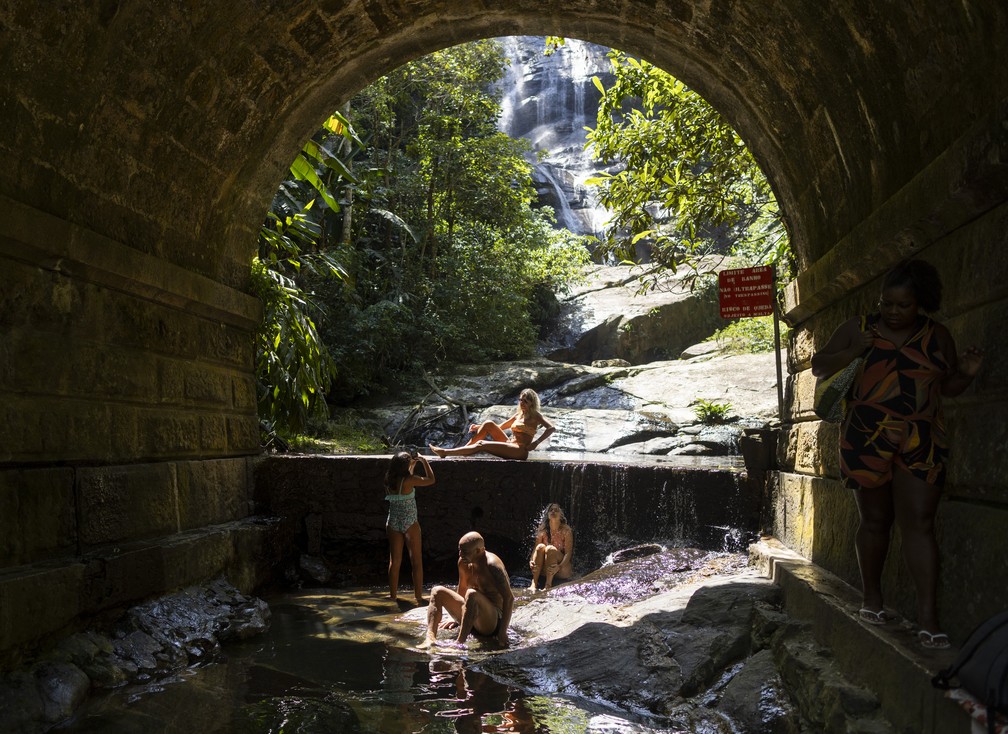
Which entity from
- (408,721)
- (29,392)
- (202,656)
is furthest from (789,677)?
(29,392)

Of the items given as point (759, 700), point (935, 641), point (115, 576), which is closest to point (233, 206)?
point (115, 576)

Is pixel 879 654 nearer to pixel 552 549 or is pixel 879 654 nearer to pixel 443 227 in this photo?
pixel 552 549

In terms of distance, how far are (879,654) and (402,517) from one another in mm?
5435

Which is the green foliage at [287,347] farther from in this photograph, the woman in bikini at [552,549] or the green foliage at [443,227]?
the green foliage at [443,227]

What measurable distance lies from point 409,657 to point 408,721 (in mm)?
1560

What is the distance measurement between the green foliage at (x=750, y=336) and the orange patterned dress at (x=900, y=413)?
15161 millimetres

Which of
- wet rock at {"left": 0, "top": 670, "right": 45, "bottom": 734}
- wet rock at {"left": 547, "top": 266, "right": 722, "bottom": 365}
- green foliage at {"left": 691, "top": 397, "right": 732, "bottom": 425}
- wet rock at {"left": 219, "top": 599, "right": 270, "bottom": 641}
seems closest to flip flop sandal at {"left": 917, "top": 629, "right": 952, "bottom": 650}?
wet rock at {"left": 0, "top": 670, "right": 45, "bottom": 734}

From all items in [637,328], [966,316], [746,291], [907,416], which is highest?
[637,328]

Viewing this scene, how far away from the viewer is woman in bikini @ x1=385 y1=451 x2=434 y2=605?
8469mm

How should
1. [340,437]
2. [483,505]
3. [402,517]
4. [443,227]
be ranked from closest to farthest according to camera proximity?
[402,517] → [483,505] → [340,437] → [443,227]

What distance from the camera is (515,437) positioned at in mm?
11125

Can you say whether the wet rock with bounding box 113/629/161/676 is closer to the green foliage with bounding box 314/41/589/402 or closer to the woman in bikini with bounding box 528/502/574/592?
the woman in bikini with bounding box 528/502/574/592

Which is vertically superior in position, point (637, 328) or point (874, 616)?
point (637, 328)

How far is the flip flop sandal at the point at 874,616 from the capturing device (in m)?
4.19
